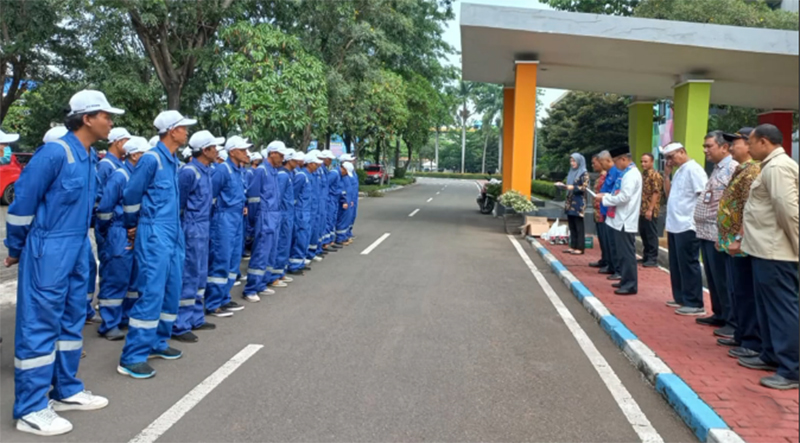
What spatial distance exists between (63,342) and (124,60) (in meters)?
16.3

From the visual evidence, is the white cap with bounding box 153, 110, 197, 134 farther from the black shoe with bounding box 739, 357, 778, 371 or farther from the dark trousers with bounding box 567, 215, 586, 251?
the dark trousers with bounding box 567, 215, 586, 251

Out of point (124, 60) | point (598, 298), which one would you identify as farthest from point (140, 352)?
point (124, 60)

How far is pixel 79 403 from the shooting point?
4094mm

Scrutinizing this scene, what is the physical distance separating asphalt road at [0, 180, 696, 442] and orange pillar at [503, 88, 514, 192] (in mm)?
11527

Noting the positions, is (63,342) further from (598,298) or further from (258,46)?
(258,46)

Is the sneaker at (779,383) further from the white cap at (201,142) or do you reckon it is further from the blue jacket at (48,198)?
the white cap at (201,142)

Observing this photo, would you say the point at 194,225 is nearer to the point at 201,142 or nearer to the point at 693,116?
the point at 201,142

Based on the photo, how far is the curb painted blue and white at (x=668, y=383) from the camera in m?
3.84

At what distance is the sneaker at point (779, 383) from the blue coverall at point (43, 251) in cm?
489

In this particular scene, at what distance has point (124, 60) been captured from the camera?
59.9 ft

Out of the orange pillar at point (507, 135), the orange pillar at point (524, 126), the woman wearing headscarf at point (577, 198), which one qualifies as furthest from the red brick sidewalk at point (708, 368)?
the orange pillar at point (507, 135)

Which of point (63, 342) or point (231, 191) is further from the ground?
point (231, 191)

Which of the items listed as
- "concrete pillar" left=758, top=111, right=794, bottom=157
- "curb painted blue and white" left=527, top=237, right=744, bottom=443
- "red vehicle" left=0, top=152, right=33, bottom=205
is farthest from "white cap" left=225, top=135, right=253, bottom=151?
"concrete pillar" left=758, top=111, right=794, bottom=157

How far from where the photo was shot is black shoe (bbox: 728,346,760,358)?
17.2 ft
